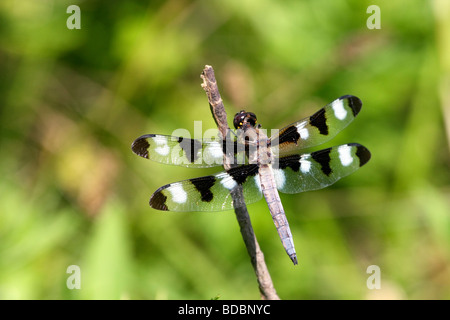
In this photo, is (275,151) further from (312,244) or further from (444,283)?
(444,283)

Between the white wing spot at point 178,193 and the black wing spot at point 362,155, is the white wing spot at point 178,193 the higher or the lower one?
the lower one

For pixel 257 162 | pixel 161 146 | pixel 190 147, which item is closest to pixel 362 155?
pixel 257 162

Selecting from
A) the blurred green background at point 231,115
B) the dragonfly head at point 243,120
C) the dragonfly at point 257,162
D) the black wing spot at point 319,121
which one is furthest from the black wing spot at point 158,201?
the blurred green background at point 231,115

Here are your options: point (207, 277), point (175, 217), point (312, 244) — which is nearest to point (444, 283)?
point (312, 244)

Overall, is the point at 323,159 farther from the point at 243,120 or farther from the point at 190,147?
the point at 190,147

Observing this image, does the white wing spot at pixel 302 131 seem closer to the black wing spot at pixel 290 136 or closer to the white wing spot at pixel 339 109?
the black wing spot at pixel 290 136

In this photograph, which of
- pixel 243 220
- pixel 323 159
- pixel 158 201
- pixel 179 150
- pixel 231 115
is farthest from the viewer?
pixel 231 115

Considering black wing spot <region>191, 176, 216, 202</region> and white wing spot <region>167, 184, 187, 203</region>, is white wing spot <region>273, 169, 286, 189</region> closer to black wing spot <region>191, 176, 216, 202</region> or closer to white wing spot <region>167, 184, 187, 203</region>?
black wing spot <region>191, 176, 216, 202</region>
